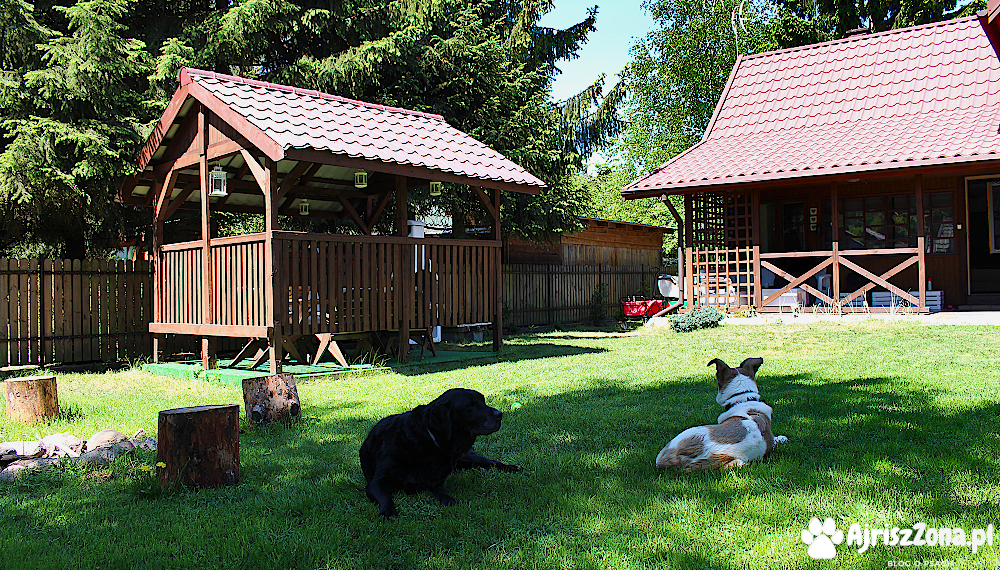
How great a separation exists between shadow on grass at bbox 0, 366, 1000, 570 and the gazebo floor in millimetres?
3494

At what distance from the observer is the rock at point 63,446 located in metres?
5.12

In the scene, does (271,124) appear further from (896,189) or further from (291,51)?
(896,189)

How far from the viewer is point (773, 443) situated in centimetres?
465

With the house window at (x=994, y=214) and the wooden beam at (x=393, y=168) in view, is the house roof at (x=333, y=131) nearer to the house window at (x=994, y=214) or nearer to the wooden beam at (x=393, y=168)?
the wooden beam at (x=393, y=168)

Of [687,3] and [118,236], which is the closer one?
[118,236]

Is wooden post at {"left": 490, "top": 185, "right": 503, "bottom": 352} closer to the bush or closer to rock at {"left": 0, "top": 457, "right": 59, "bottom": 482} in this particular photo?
the bush

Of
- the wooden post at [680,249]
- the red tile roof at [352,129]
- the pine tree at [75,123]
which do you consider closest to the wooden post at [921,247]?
the wooden post at [680,249]

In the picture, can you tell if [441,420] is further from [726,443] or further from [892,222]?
[892,222]

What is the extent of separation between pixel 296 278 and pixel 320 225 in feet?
20.0

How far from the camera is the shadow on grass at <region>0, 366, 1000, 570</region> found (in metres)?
3.29

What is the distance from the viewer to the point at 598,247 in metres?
21.8

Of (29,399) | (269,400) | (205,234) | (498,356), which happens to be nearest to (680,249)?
(498,356)

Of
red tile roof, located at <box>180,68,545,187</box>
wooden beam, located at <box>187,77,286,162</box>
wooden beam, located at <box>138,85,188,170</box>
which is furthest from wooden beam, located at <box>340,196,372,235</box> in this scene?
wooden beam, located at <box>187,77,286,162</box>

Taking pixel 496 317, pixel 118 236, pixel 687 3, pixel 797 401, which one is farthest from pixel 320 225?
pixel 687 3
